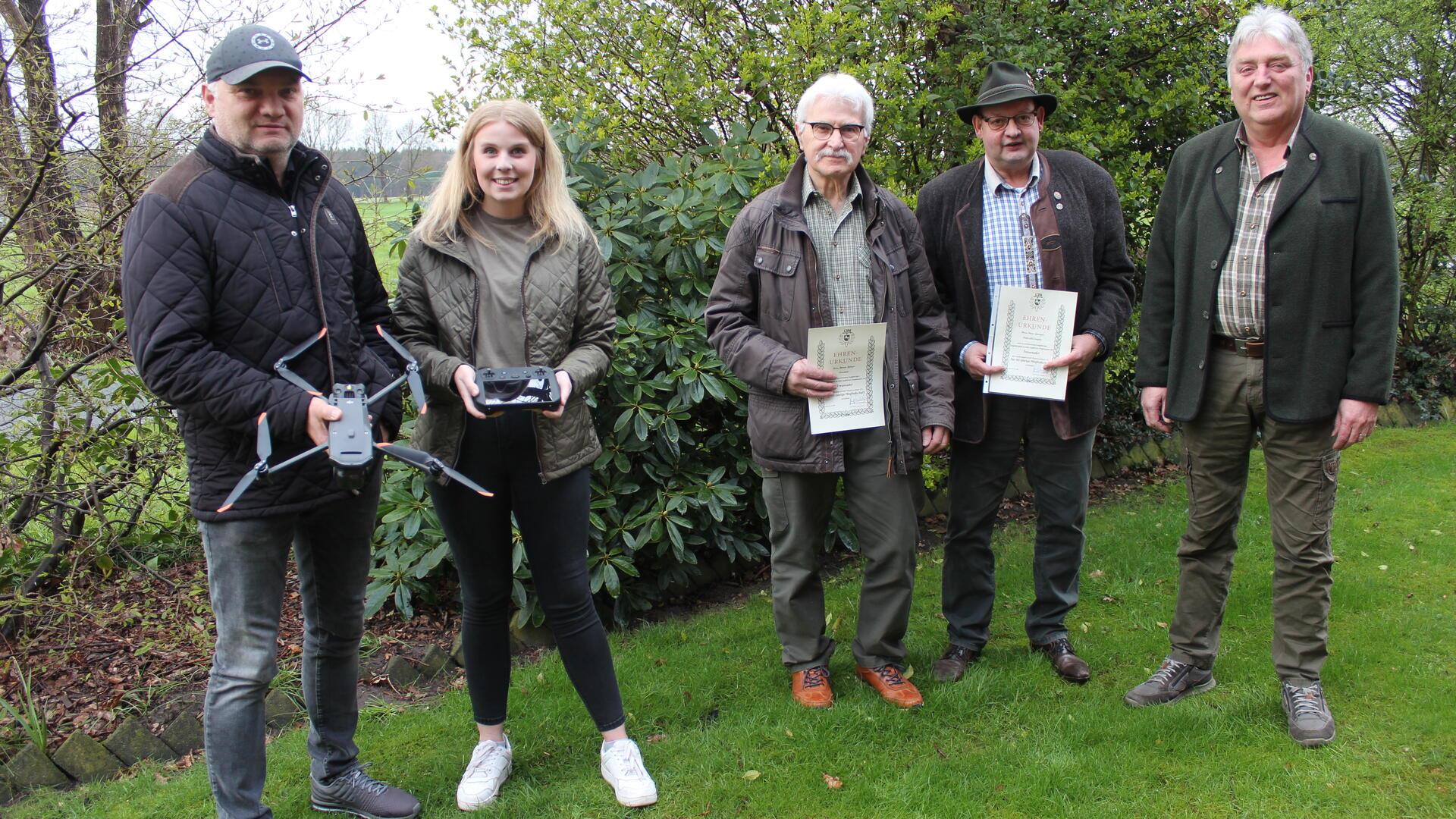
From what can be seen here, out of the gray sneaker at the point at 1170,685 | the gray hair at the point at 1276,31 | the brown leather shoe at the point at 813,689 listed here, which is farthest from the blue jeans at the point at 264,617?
the gray hair at the point at 1276,31

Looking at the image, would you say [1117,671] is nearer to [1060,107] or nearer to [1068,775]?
[1068,775]

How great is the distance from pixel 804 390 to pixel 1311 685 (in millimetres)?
2010

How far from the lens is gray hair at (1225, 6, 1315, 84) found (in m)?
3.15

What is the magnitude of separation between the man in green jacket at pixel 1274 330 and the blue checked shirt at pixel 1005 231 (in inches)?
18.5

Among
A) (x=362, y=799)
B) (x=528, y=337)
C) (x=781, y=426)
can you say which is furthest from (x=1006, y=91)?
(x=362, y=799)

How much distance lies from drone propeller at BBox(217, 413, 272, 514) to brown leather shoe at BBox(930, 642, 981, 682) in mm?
2593

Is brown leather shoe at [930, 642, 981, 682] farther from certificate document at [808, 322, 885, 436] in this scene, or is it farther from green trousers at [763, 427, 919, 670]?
certificate document at [808, 322, 885, 436]

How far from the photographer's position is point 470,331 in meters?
2.95

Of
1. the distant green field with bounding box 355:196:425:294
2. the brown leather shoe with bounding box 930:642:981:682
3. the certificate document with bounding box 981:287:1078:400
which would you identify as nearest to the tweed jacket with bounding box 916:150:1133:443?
the certificate document with bounding box 981:287:1078:400

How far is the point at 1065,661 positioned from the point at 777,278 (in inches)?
74.6

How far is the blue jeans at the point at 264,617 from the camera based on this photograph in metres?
2.66

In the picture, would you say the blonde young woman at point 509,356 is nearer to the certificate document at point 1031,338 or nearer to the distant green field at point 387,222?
the certificate document at point 1031,338

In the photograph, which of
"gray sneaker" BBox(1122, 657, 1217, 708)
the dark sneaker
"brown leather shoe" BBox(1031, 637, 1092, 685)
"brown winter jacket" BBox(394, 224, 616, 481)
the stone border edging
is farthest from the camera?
"brown leather shoe" BBox(1031, 637, 1092, 685)

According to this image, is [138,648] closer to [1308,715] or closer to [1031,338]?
[1031,338]
